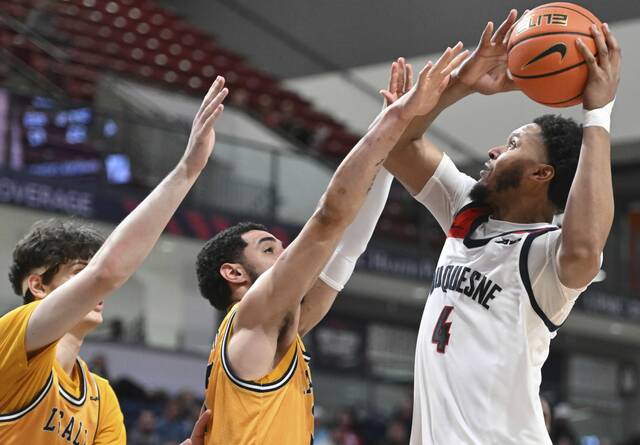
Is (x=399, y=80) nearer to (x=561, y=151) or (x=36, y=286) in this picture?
(x=561, y=151)

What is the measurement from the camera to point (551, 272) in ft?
10.9

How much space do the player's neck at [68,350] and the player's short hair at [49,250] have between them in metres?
0.22

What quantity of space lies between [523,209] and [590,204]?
0.42m

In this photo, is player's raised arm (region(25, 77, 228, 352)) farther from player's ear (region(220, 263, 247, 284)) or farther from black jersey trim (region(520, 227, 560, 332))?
black jersey trim (region(520, 227, 560, 332))

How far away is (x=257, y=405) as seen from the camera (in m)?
3.28

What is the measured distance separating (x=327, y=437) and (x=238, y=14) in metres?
9.42

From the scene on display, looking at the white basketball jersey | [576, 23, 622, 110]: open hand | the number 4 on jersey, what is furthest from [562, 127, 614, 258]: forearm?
the number 4 on jersey

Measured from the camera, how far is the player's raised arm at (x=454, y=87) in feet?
11.5

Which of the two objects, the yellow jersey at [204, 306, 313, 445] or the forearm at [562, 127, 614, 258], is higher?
the forearm at [562, 127, 614, 258]

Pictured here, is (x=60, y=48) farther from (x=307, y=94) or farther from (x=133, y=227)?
(x=133, y=227)

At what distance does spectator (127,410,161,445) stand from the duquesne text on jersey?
21.6 ft

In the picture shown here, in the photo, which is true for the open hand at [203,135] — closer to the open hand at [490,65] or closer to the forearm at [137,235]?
the forearm at [137,235]

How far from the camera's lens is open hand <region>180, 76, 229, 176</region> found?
3031mm

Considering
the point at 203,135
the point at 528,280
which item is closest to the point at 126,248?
the point at 203,135
